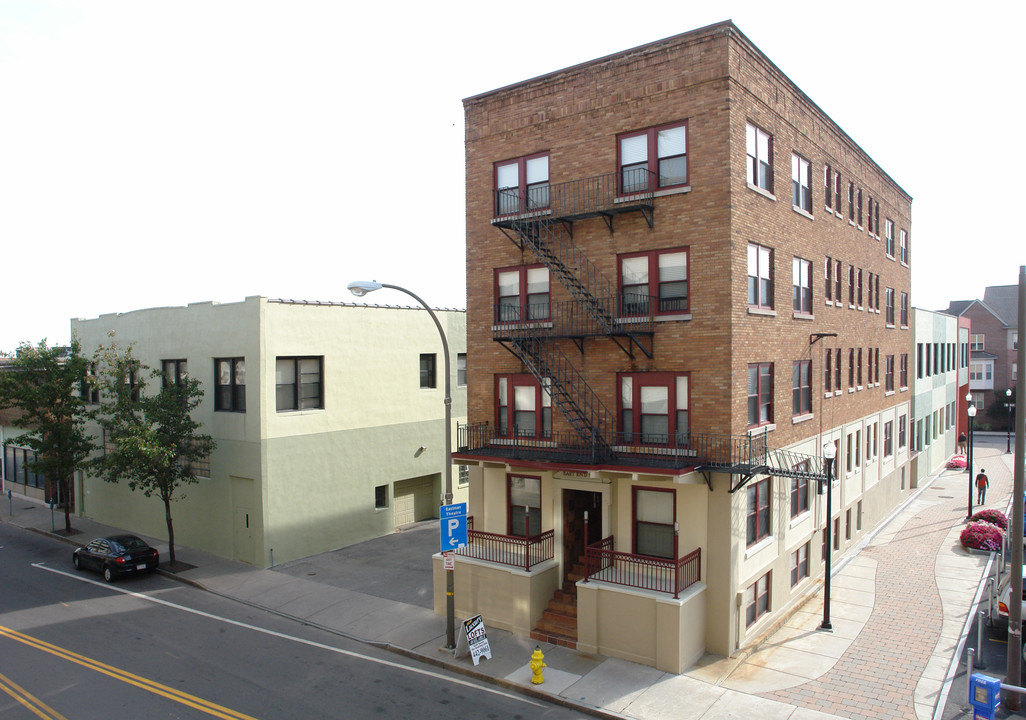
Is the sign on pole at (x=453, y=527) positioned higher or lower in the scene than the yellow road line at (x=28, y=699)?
higher

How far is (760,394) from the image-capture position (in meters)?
18.1

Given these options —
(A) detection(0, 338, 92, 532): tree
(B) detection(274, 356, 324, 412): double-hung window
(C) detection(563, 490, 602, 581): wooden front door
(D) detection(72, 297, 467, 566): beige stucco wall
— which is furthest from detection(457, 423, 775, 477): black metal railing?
(A) detection(0, 338, 92, 532): tree

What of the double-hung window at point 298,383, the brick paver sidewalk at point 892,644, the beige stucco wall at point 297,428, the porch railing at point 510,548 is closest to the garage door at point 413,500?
the beige stucco wall at point 297,428

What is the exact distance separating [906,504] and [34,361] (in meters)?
40.7

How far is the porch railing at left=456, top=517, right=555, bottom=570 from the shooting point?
58.7 ft

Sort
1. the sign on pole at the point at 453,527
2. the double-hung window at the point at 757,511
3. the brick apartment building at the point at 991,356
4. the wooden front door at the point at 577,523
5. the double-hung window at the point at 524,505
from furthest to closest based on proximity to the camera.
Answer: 1. the brick apartment building at the point at 991,356
2. the double-hung window at the point at 524,505
3. the wooden front door at the point at 577,523
4. the double-hung window at the point at 757,511
5. the sign on pole at the point at 453,527

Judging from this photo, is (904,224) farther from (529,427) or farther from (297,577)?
(297,577)

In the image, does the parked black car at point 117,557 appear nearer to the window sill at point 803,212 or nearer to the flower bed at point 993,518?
the window sill at point 803,212

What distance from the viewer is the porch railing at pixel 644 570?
52.3 ft

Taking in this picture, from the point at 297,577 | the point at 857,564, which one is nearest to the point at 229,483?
the point at 297,577

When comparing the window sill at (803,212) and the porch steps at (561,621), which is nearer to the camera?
the porch steps at (561,621)

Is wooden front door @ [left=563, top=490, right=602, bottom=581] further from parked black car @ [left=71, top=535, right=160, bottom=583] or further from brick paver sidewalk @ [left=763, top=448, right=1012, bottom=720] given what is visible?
parked black car @ [left=71, top=535, right=160, bottom=583]

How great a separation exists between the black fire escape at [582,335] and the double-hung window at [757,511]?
0.69 meters

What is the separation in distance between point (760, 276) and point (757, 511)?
616 cm
